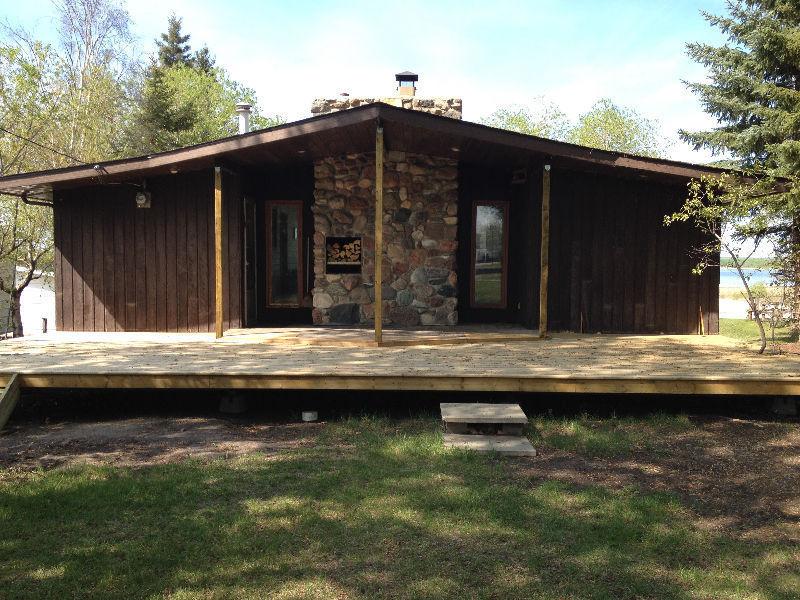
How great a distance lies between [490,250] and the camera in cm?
898

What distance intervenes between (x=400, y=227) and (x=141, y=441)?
4.78 m

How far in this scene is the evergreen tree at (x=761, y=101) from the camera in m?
8.98

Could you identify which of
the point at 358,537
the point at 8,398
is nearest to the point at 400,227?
the point at 8,398

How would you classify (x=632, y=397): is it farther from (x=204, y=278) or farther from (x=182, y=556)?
(x=204, y=278)

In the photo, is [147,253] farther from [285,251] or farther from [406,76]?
[406,76]

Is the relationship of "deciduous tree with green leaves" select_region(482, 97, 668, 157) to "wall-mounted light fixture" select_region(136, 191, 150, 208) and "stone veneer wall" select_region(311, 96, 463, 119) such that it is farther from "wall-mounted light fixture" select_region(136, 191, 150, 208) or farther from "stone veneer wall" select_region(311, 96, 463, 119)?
"wall-mounted light fixture" select_region(136, 191, 150, 208)

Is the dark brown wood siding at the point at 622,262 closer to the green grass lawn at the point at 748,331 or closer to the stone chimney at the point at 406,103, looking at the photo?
the stone chimney at the point at 406,103

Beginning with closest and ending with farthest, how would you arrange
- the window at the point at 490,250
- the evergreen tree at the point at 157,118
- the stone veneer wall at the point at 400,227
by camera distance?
the stone veneer wall at the point at 400,227
the window at the point at 490,250
the evergreen tree at the point at 157,118

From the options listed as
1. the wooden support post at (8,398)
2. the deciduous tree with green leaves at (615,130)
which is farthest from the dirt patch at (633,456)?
the deciduous tree with green leaves at (615,130)

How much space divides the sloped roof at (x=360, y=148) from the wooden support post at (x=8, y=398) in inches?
113

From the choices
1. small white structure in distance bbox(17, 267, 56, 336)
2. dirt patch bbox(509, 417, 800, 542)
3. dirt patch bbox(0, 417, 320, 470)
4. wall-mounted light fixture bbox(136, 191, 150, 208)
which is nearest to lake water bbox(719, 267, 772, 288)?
dirt patch bbox(509, 417, 800, 542)

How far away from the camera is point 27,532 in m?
3.19

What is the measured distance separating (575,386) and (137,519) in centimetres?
358

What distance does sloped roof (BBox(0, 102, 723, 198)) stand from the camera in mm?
6582
